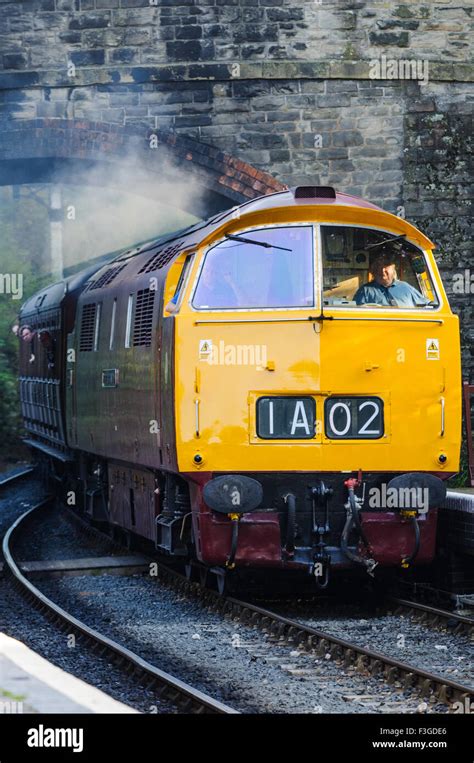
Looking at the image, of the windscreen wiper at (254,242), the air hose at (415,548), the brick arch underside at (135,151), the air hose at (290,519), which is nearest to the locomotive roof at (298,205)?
the windscreen wiper at (254,242)

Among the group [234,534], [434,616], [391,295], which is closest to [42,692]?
[234,534]

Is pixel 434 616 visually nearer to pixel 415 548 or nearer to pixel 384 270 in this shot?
pixel 415 548

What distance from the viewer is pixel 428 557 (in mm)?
9836

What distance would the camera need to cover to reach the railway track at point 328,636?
750 centimetres

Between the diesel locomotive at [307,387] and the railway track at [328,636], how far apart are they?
43 centimetres

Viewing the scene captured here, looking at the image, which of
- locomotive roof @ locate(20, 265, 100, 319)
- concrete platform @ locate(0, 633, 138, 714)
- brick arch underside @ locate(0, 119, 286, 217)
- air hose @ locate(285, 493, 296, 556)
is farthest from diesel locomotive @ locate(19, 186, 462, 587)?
brick arch underside @ locate(0, 119, 286, 217)

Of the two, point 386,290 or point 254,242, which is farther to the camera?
point 386,290

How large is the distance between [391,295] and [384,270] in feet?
0.80

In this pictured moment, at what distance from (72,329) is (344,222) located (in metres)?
6.44

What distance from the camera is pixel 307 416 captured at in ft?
31.3

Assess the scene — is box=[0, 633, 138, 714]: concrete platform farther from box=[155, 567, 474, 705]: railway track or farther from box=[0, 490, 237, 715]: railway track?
box=[155, 567, 474, 705]: railway track

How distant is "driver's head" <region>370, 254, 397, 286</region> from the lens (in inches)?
397

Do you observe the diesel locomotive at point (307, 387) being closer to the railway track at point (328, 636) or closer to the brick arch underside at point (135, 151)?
the railway track at point (328, 636)
